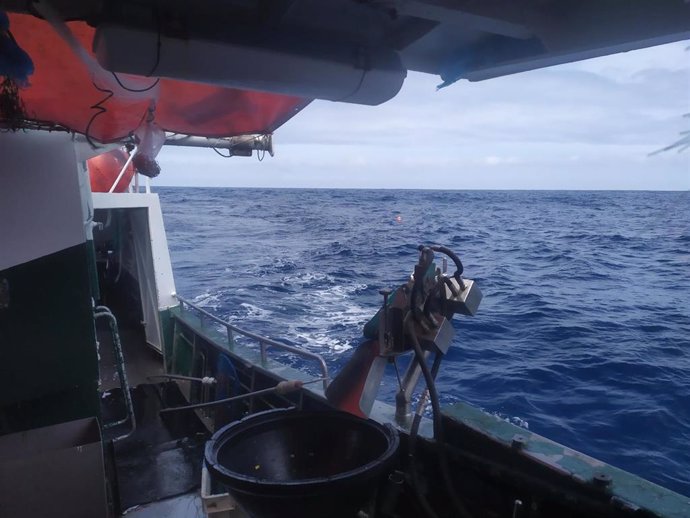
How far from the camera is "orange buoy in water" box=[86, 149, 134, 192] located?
698 cm

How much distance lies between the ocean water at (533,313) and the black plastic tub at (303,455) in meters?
4.29

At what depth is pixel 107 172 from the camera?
7.09m

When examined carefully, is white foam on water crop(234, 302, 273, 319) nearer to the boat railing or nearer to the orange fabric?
the boat railing

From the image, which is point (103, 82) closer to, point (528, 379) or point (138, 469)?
point (138, 469)

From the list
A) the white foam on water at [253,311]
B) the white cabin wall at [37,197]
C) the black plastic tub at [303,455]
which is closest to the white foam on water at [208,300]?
the white foam on water at [253,311]

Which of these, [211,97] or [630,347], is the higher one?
[211,97]

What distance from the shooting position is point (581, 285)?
14555 millimetres

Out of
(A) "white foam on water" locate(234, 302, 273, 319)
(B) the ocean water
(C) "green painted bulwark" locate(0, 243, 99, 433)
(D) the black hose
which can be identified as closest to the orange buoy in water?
(C) "green painted bulwark" locate(0, 243, 99, 433)

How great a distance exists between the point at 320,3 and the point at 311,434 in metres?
2.03

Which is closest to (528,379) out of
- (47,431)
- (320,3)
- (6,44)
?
(47,431)

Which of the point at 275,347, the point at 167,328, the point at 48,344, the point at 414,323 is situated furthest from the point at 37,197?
the point at 167,328

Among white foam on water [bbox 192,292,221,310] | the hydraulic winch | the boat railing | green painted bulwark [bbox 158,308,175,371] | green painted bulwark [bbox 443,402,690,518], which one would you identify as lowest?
white foam on water [bbox 192,292,221,310]

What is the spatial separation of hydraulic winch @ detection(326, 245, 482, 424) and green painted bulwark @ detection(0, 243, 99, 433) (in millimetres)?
2358

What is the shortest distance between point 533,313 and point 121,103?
10787 mm
